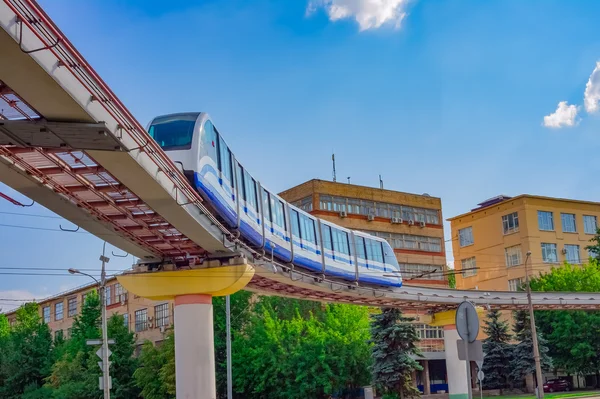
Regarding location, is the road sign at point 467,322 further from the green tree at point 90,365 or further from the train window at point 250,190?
the green tree at point 90,365

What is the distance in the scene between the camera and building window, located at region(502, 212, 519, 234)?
241ft

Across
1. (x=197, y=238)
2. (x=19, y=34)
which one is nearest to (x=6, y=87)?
(x=19, y=34)

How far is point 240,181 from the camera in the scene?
24625 millimetres

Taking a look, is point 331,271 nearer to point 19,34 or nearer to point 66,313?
point 19,34

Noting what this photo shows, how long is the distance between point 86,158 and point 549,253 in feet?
214

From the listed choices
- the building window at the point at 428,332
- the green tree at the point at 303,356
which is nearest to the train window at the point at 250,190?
the green tree at the point at 303,356

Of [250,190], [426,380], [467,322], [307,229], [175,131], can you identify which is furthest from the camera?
[426,380]

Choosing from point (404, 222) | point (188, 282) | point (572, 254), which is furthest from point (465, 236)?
point (188, 282)

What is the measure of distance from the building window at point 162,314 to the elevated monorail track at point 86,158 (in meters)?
38.6

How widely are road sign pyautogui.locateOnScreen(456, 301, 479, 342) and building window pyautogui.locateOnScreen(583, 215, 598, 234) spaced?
69.7 m

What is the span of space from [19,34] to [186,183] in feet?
28.7

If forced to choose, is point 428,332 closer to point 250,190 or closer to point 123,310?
point 123,310

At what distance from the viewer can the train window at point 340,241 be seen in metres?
35.6

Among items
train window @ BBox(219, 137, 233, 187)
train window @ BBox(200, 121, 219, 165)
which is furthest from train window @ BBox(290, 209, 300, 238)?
train window @ BBox(200, 121, 219, 165)
